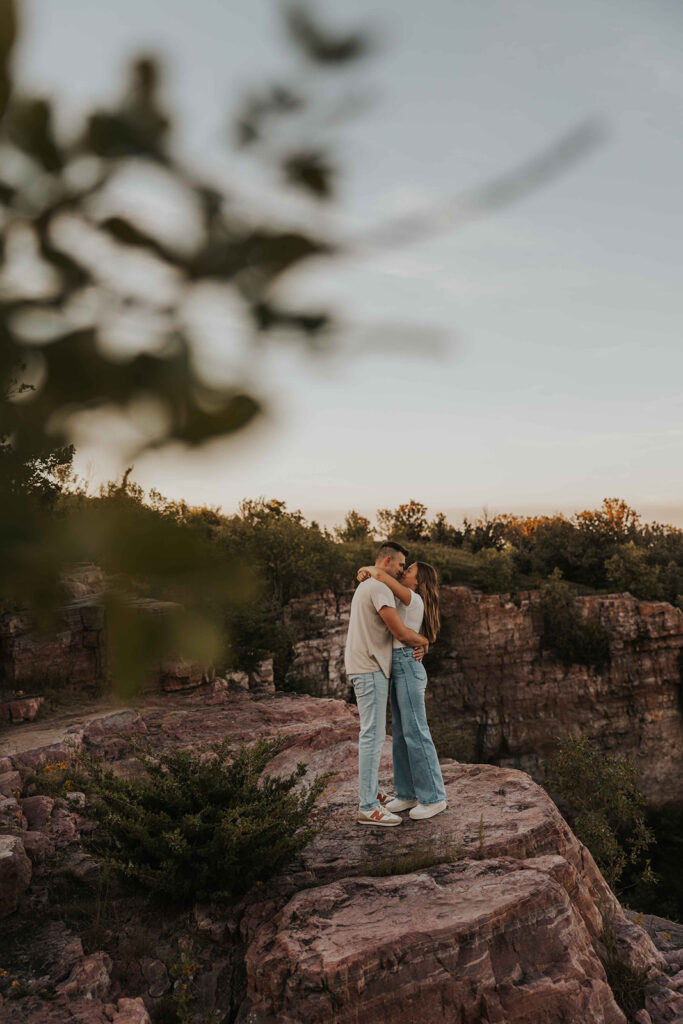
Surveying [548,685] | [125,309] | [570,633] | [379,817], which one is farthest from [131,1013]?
[548,685]

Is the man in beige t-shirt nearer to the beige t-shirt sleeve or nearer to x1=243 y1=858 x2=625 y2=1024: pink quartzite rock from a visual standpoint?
the beige t-shirt sleeve

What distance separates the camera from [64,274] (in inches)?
25.8

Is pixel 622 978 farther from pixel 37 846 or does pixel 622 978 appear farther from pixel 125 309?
pixel 125 309

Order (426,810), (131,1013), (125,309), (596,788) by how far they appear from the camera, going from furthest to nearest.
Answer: (596,788), (426,810), (131,1013), (125,309)

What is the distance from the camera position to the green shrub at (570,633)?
15156 millimetres

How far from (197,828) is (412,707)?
47.9 inches

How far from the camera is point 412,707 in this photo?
11.7 ft

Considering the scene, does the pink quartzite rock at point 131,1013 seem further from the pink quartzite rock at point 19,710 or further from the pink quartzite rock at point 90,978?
the pink quartzite rock at point 19,710

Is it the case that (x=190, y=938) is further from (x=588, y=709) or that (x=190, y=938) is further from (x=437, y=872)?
(x=588, y=709)

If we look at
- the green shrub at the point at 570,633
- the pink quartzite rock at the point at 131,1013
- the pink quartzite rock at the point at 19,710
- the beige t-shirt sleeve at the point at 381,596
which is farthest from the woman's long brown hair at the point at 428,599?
the green shrub at the point at 570,633

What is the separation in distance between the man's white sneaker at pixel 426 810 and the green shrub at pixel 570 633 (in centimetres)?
1229

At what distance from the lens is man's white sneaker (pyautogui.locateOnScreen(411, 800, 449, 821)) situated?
3.68 metres

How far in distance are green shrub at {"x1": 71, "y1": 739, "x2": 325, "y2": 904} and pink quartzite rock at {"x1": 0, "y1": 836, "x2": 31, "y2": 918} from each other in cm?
29

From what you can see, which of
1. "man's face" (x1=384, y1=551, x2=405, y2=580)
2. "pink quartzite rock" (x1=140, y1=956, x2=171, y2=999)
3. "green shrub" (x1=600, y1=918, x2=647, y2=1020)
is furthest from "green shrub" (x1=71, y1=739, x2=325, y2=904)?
"green shrub" (x1=600, y1=918, x2=647, y2=1020)
